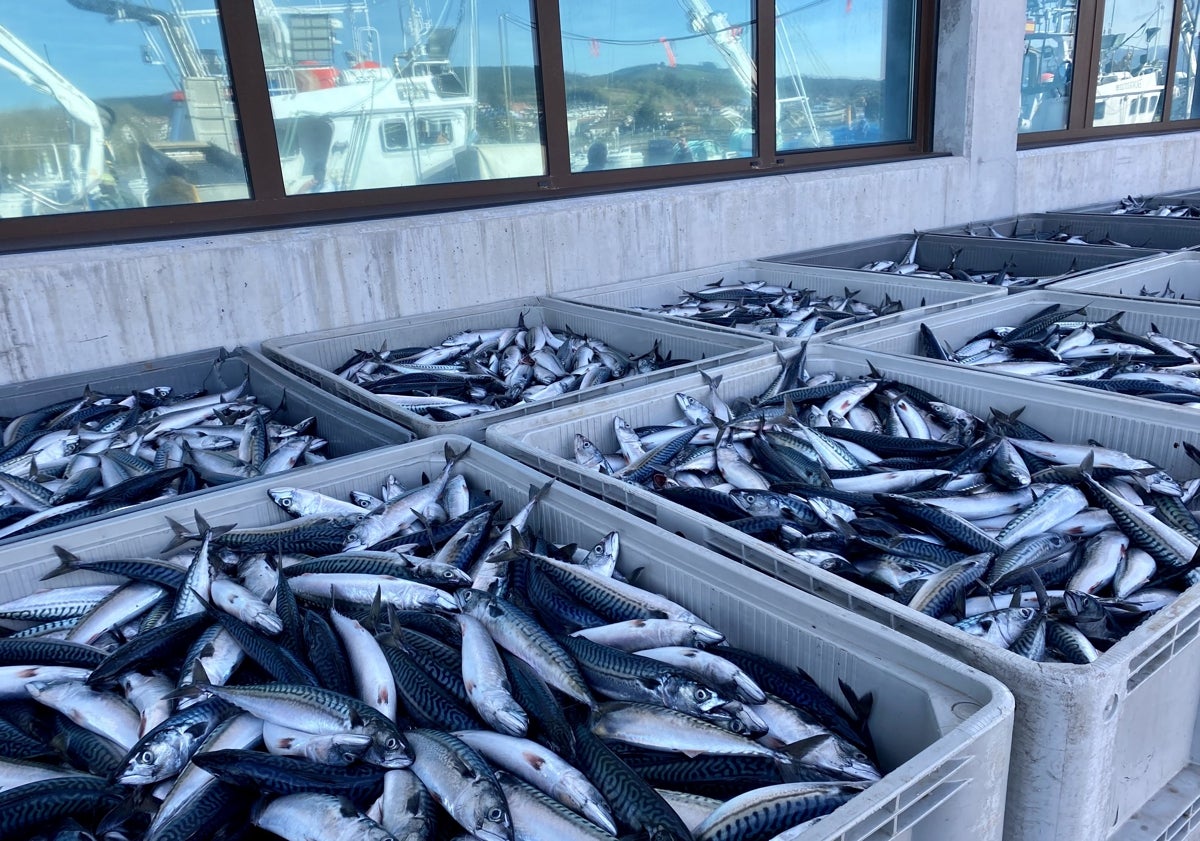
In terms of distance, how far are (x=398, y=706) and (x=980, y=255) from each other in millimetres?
4901

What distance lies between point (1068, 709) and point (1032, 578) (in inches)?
22.5

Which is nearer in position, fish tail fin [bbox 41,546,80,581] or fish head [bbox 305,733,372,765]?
fish head [bbox 305,733,372,765]

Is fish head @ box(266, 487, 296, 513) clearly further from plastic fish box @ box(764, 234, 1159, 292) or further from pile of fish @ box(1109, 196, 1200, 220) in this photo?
pile of fish @ box(1109, 196, 1200, 220)

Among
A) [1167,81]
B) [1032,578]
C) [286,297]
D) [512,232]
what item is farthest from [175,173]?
[1167,81]

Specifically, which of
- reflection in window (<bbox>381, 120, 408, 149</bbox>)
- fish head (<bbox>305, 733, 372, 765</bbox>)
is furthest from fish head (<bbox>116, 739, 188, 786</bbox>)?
reflection in window (<bbox>381, 120, 408, 149</bbox>)

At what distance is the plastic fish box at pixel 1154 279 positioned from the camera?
4207mm

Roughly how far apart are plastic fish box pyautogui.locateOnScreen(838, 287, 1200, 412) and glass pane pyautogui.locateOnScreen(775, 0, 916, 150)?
8.68ft

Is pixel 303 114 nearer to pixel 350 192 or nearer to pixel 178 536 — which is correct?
pixel 350 192

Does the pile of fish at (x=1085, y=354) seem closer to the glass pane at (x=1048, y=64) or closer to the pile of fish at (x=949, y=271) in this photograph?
the pile of fish at (x=949, y=271)

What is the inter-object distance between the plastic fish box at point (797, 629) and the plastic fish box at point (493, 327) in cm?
32

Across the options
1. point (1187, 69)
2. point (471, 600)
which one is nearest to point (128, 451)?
point (471, 600)

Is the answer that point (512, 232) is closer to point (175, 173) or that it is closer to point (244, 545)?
point (175, 173)

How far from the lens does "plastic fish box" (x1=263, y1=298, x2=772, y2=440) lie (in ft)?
9.29

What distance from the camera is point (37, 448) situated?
9.63 feet
